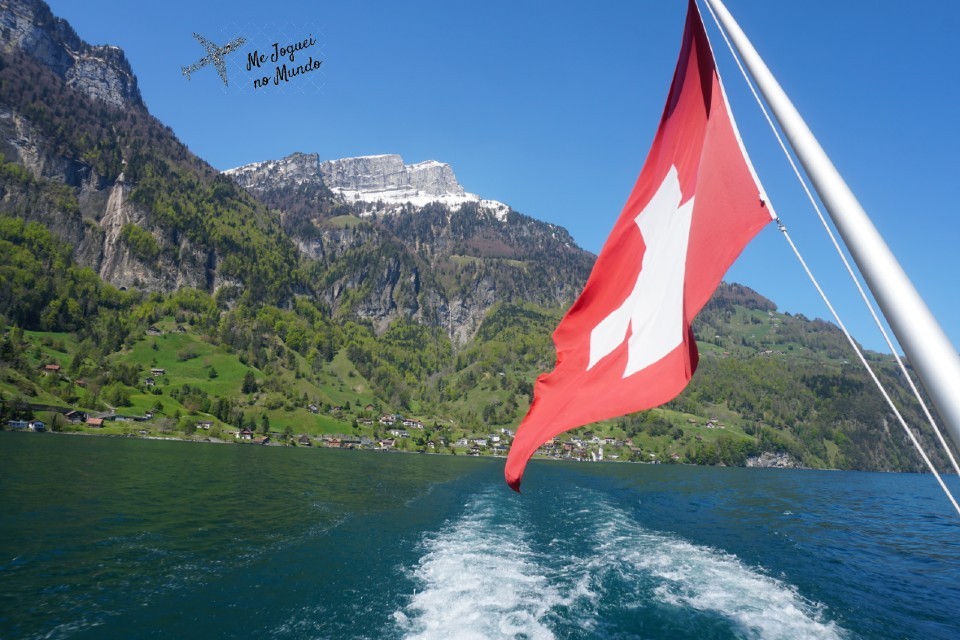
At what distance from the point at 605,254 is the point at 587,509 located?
134ft

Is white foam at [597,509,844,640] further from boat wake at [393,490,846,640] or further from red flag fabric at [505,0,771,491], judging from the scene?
red flag fabric at [505,0,771,491]

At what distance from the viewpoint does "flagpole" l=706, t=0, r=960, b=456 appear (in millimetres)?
2424

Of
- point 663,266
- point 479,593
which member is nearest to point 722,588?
point 479,593

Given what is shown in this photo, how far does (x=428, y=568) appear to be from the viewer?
22.3 meters

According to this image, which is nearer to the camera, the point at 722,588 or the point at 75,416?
the point at 722,588

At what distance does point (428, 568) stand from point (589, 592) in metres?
6.89

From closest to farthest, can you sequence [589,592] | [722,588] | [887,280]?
[887,280] < [589,592] < [722,588]

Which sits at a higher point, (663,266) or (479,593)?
(663,266)

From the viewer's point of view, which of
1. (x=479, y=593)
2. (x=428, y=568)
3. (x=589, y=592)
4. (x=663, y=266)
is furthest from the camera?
(x=428, y=568)

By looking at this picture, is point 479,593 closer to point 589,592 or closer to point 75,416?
point 589,592

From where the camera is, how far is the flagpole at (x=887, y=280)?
2424 mm

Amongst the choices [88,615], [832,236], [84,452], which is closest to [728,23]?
[832,236]

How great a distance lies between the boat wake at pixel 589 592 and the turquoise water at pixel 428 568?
0.10m

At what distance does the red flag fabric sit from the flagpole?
4.30 feet
